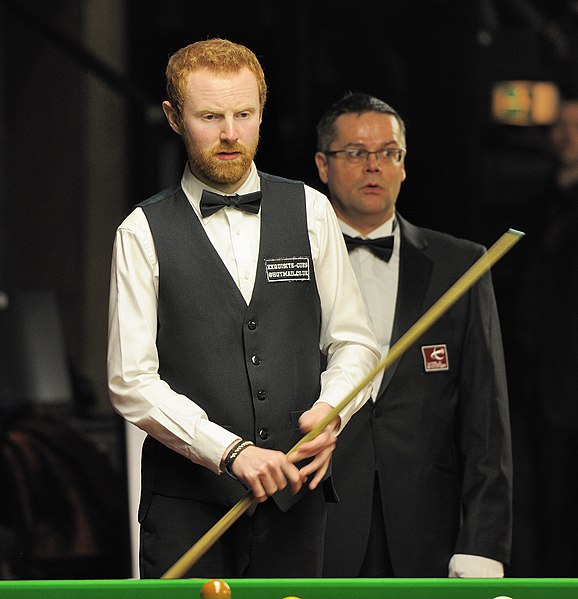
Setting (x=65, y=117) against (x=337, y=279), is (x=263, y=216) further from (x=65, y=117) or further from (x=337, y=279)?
(x=65, y=117)

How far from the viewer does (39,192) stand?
6449 millimetres

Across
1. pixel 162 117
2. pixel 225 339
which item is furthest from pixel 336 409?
pixel 162 117

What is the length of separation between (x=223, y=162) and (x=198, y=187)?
10 cm

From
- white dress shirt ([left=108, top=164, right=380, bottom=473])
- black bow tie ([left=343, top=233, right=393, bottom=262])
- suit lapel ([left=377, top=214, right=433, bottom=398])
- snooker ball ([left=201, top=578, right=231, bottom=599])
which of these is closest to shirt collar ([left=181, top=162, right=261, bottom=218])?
white dress shirt ([left=108, top=164, right=380, bottom=473])

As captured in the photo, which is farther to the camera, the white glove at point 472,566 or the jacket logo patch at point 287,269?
the white glove at point 472,566

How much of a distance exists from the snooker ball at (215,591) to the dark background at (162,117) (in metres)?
2.14

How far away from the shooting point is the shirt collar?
10.2 feet

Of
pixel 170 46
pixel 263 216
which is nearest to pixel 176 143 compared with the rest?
pixel 170 46

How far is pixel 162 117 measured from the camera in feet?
17.9

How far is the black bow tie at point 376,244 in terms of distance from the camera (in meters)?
3.55

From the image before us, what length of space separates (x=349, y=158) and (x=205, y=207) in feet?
2.10

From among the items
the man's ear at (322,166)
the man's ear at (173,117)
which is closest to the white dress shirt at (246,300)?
the man's ear at (173,117)

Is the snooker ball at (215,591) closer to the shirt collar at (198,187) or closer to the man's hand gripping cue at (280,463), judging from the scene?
the man's hand gripping cue at (280,463)

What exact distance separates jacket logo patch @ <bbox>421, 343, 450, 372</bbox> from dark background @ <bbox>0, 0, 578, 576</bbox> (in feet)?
2.95
